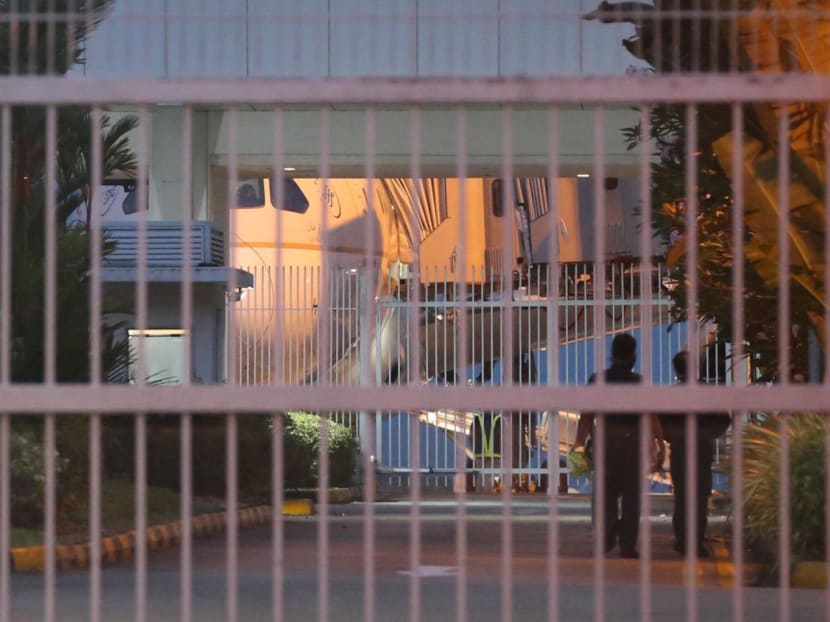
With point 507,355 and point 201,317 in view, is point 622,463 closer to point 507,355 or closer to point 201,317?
point 507,355

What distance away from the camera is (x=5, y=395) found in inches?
200

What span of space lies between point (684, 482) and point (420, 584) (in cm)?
371

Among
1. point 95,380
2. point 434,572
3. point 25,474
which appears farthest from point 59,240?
point 95,380

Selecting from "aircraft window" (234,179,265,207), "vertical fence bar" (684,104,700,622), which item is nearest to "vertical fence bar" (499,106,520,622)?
"vertical fence bar" (684,104,700,622)

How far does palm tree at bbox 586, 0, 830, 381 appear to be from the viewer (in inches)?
234

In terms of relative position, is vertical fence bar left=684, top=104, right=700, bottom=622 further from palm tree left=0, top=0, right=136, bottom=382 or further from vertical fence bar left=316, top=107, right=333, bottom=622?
palm tree left=0, top=0, right=136, bottom=382

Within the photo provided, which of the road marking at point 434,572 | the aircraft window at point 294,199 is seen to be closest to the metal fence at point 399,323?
the road marking at point 434,572

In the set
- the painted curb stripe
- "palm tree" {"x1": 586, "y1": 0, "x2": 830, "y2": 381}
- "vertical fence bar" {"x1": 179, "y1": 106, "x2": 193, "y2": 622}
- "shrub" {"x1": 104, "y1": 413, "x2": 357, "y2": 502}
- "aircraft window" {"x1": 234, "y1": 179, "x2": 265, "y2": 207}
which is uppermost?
"aircraft window" {"x1": 234, "y1": 179, "x2": 265, "y2": 207}

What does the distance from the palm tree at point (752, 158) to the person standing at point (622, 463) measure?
3.13ft

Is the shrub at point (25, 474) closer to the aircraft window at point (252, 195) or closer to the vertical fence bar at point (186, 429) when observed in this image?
the vertical fence bar at point (186, 429)

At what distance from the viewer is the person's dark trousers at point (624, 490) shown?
11172 mm

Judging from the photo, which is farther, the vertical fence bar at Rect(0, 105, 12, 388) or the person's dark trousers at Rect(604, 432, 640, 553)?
the person's dark trousers at Rect(604, 432, 640, 553)

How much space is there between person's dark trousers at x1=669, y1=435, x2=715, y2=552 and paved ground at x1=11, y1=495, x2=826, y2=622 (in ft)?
1.08

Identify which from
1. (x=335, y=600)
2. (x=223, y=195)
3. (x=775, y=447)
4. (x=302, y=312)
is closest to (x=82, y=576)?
(x=335, y=600)
